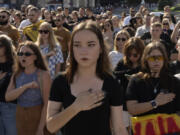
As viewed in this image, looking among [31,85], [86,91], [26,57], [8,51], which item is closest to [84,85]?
[86,91]

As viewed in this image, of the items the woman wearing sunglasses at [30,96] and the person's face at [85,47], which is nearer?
the person's face at [85,47]

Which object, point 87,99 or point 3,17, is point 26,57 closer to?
point 87,99

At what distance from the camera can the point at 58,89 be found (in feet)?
7.64

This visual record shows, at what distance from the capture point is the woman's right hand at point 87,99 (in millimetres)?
2098

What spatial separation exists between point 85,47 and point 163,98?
1.40 meters

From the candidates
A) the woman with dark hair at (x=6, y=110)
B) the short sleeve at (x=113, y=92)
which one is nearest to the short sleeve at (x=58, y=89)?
the short sleeve at (x=113, y=92)

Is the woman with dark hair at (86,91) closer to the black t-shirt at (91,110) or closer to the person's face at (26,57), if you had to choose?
the black t-shirt at (91,110)

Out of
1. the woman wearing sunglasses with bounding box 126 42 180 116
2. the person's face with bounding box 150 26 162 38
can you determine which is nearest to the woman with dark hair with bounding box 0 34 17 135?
the woman wearing sunglasses with bounding box 126 42 180 116

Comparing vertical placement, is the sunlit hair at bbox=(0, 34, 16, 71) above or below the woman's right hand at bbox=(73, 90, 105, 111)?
below

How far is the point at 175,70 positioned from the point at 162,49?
663 millimetres

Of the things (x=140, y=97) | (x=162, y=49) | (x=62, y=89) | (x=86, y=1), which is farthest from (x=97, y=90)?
(x=86, y=1)

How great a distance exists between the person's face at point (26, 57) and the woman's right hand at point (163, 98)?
5.08 feet

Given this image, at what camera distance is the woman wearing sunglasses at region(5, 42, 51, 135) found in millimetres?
3721

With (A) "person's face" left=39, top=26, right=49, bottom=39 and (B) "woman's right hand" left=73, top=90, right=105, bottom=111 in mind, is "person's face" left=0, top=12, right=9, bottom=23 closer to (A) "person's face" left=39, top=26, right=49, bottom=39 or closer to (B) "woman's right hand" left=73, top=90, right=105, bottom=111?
(A) "person's face" left=39, top=26, right=49, bottom=39
